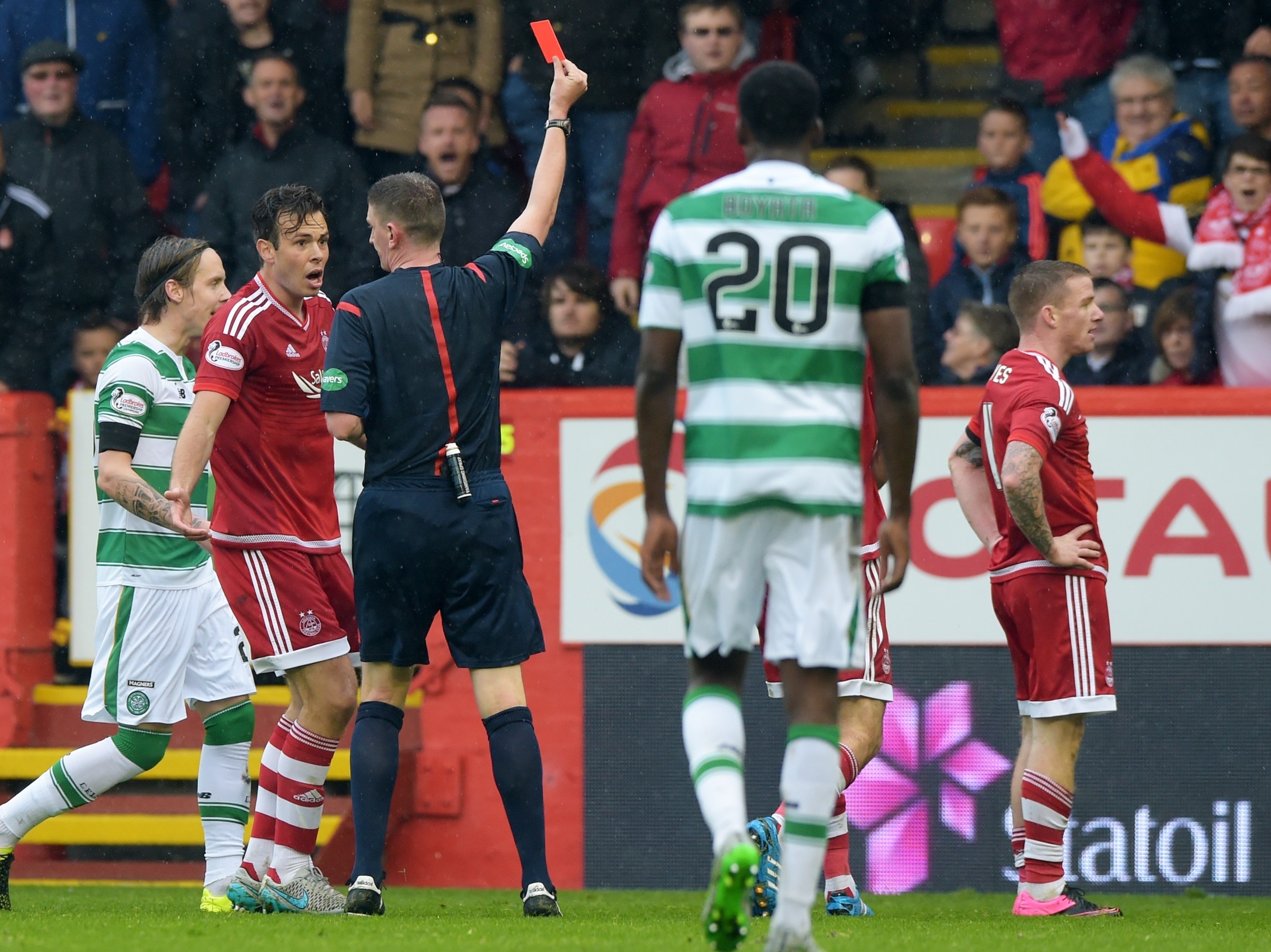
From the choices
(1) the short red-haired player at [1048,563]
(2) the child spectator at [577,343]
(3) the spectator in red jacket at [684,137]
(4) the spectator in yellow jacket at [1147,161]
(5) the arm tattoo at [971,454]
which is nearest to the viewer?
(1) the short red-haired player at [1048,563]

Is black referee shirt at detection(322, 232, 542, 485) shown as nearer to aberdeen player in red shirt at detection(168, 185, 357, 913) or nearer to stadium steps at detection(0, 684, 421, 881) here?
aberdeen player in red shirt at detection(168, 185, 357, 913)

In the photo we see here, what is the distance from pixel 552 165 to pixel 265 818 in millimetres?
2470

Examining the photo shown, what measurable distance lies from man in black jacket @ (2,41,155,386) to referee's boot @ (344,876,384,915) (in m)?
4.99

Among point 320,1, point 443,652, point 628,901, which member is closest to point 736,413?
point 628,901

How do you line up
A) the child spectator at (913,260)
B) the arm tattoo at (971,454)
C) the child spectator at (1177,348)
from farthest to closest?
the child spectator at (913,260)
the child spectator at (1177,348)
the arm tattoo at (971,454)

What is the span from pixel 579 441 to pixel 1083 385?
2.65m

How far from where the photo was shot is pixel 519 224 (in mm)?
6000

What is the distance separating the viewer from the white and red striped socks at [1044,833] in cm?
611

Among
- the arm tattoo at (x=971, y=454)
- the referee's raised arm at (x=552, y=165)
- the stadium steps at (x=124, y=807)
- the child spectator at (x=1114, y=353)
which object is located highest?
the referee's raised arm at (x=552, y=165)

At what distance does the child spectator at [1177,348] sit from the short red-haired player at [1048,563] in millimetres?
2789

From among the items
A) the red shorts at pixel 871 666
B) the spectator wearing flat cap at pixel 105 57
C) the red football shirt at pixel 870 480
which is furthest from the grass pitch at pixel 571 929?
the spectator wearing flat cap at pixel 105 57

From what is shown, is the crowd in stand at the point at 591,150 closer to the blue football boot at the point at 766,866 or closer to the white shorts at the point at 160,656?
the white shorts at the point at 160,656

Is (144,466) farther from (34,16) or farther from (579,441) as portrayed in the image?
(34,16)

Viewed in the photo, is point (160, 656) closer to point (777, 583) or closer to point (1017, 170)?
point (777, 583)
